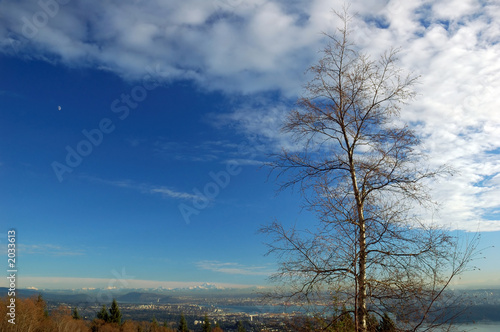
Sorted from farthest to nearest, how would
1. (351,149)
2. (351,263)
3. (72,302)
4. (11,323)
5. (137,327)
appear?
(72,302), (137,327), (11,323), (351,149), (351,263)

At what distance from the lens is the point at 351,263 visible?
13.3ft

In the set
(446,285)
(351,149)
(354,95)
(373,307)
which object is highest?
(354,95)

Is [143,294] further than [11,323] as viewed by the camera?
Yes

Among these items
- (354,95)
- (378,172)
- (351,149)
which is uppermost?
(354,95)

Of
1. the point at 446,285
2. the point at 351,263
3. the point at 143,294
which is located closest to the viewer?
the point at 446,285

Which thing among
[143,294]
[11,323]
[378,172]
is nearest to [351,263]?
[378,172]

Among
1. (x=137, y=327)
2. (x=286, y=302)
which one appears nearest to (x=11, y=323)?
(x=286, y=302)

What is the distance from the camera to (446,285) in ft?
12.5

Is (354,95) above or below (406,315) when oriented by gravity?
above

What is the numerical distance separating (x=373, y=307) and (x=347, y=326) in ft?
1.45

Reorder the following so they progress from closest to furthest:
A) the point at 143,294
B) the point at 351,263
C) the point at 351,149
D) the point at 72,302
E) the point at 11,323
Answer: the point at 351,263 → the point at 351,149 → the point at 11,323 → the point at 72,302 → the point at 143,294

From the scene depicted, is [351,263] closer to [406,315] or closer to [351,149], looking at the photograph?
[406,315]

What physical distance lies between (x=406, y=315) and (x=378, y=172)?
6.05 feet

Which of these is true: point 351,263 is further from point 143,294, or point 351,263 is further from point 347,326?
point 143,294
